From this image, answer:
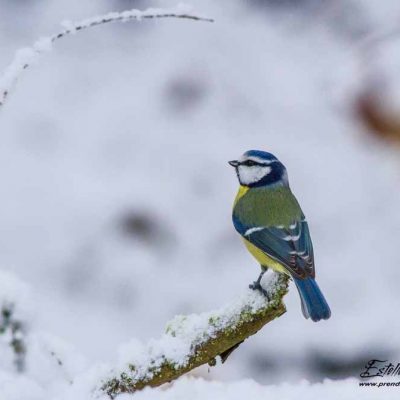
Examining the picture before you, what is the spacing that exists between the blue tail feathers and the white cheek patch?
270 millimetres

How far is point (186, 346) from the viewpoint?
0.81m

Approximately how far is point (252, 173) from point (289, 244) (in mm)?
205

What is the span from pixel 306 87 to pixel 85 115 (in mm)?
762

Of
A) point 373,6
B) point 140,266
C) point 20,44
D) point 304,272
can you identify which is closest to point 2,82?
point 304,272

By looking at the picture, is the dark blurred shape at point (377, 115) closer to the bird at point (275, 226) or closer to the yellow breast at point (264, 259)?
the bird at point (275, 226)

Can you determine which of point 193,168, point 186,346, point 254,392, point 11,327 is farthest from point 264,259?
point 193,168

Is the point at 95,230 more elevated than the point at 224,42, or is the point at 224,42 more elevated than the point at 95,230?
the point at 224,42

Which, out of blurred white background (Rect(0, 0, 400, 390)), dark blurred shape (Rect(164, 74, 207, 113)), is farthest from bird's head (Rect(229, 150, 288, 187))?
dark blurred shape (Rect(164, 74, 207, 113))

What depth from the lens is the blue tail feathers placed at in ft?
3.89

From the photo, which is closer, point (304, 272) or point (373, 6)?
point (304, 272)

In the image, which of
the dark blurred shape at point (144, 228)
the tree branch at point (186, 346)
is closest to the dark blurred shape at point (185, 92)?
the dark blurred shape at point (144, 228)

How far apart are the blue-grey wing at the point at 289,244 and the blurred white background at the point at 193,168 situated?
18.6 inches

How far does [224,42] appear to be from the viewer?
3.17 m

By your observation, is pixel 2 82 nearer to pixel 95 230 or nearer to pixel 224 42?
pixel 95 230
